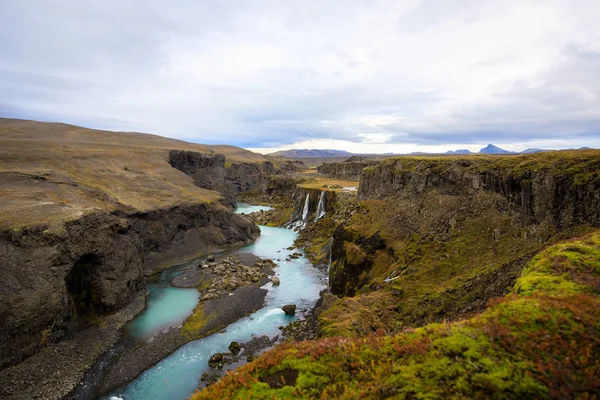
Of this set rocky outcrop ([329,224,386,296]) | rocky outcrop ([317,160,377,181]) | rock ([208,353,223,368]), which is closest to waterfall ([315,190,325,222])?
rocky outcrop ([317,160,377,181])

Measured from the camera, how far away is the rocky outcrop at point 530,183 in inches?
843

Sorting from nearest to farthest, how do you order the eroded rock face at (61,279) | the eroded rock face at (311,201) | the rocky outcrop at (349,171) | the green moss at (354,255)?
the eroded rock face at (61,279) → the green moss at (354,255) → the eroded rock face at (311,201) → the rocky outcrop at (349,171)

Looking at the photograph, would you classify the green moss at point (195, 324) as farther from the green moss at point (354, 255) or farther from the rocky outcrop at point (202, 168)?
the rocky outcrop at point (202, 168)

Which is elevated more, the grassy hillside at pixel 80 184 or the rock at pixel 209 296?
Answer: the grassy hillside at pixel 80 184

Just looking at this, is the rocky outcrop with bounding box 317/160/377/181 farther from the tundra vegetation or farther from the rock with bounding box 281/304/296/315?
the rock with bounding box 281/304/296/315

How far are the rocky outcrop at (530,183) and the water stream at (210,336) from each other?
19.4 meters

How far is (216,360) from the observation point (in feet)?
93.8

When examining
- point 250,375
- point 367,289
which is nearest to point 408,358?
point 250,375

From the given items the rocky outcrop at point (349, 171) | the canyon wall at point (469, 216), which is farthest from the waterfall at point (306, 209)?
the canyon wall at point (469, 216)

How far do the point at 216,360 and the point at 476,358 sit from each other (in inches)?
989

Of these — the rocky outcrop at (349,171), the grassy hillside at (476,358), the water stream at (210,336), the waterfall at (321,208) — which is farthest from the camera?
the rocky outcrop at (349,171)

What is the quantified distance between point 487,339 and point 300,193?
272ft

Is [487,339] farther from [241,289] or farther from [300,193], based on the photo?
[300,193]

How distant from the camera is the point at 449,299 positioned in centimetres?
2181
